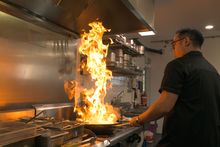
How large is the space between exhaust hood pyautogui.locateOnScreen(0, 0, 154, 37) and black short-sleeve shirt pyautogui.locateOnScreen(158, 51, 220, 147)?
63 cm

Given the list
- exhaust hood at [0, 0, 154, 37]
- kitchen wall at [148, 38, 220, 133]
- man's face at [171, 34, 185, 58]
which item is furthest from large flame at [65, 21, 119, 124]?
kitchen wall at [148, 38, 220, 133]

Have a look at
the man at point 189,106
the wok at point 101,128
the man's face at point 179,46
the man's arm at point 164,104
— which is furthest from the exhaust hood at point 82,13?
the wok at point 101,128

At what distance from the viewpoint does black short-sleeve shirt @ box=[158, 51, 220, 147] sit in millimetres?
1752

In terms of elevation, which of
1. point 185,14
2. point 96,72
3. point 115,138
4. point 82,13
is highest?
point 185,14

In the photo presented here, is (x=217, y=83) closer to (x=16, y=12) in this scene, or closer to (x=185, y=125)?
(x=185, y=125)

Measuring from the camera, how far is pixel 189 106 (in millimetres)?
1775

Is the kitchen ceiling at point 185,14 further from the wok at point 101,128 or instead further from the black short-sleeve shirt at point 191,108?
the wok at point 101,128

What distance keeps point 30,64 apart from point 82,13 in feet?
2.23

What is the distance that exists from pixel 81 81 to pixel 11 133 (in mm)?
1747

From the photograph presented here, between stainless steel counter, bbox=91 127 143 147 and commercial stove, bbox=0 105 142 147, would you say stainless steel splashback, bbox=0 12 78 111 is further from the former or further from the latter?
stainless steel counter, bbox=91 127 143 147

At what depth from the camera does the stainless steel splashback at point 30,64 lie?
1.71 m

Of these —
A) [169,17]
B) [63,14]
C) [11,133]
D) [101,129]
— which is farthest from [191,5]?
[11,133]

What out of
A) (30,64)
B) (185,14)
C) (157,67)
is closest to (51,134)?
(30,64)

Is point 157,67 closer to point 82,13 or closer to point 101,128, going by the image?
point 82,13
